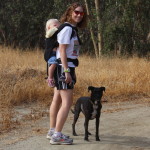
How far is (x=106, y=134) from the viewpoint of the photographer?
603 centimetres

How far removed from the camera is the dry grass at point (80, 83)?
326 inches

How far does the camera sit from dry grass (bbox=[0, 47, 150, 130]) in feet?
27.1

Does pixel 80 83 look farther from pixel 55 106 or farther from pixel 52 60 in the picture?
pixel 52 60

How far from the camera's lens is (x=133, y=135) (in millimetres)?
5934

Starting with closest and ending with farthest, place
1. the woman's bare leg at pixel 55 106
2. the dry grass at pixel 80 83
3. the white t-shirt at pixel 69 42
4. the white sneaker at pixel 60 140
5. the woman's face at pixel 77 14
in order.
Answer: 1. the white t-shirt at pixel 69 42
2. the woman's face at pixel 77 14
3. the white sneaker at pixel 60 140
4. the woman's bare leg at pixel 55 106
5. the dry grass at pixel 80 83

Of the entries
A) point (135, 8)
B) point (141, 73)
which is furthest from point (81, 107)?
point (135, 8)

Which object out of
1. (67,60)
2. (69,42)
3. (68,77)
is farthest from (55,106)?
(69,42)

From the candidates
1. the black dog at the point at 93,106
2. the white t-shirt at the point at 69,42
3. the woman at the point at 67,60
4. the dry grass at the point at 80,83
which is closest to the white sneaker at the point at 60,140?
the woman at the point at 67,60

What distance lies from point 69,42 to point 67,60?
26 centimetres

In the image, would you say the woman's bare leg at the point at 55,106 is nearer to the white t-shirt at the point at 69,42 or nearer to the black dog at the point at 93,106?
the black dog at the point at 93,106

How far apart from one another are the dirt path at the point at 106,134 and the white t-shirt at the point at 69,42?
1.19 metres

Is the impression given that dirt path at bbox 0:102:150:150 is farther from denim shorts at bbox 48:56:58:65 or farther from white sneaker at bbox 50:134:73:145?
denim shorts at bbox 48:56:58:65

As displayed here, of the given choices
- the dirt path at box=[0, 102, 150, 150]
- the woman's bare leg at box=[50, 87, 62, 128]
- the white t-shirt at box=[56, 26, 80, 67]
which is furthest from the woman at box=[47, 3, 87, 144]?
the dirt path at box=[0, 102, 150, 150]

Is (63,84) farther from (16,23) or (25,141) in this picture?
(16,23)
